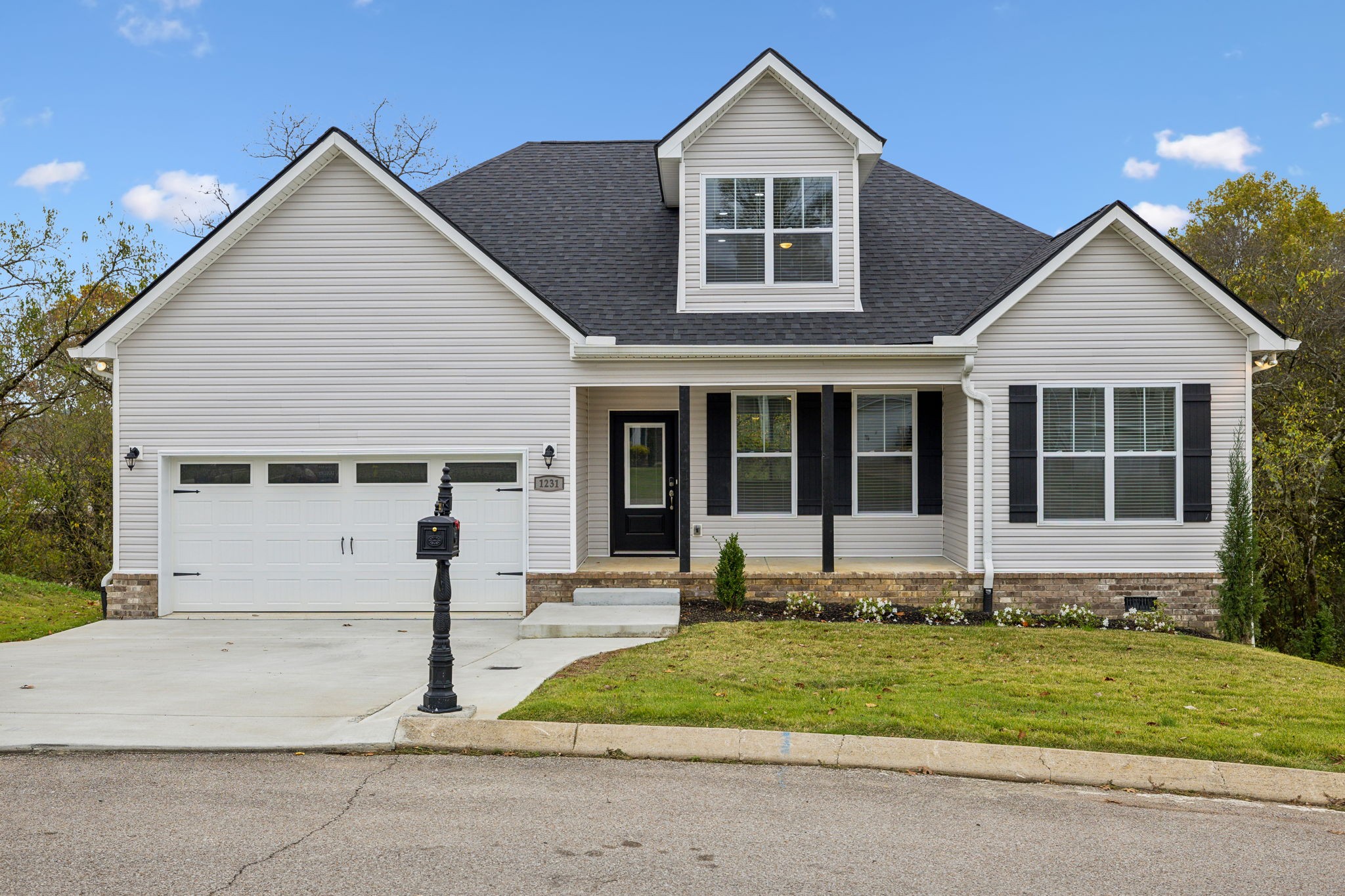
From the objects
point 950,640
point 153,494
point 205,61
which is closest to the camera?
point 950,640

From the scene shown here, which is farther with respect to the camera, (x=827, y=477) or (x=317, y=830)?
(x=827, y=477)

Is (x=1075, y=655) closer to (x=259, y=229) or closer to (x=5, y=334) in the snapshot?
(x=259, y=229)

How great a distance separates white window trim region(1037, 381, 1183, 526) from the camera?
470 inches

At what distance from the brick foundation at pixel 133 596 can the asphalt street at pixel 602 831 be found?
6.34m

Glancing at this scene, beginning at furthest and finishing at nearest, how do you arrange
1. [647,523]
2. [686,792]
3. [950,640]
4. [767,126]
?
[647,523]
[767,126]
[950,640]
[686,792]

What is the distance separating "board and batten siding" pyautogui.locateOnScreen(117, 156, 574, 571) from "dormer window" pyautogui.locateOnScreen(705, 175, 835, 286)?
113 inches

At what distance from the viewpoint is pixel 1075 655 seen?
9297 mm

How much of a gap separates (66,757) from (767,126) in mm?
11004

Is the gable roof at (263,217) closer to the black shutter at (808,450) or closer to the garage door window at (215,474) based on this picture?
the garage door window at (215,474)

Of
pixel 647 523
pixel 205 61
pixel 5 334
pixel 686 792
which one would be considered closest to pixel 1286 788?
pixel 686 792

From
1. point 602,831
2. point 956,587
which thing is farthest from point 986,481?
point 602,831

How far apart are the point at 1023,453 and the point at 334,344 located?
908cm

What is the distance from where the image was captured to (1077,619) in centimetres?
1168

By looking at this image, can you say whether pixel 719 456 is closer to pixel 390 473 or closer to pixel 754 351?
pixel 754 351
